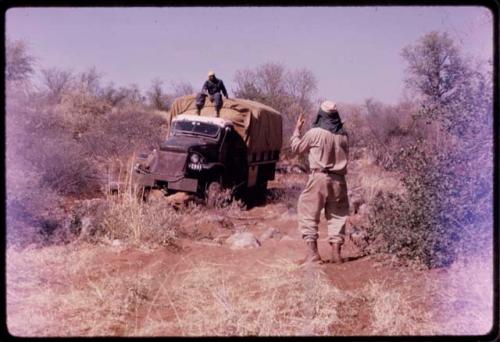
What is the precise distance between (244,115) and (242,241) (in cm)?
535

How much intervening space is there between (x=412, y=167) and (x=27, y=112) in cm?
705

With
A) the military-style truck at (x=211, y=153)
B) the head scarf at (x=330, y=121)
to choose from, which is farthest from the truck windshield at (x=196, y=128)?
the head scarf at (x=330, y=121)

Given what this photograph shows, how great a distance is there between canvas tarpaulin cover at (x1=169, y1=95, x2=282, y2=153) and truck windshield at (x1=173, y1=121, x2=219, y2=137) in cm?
65

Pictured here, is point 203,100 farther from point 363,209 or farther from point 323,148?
point 323,148

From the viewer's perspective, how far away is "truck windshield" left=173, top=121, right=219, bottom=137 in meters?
11.6

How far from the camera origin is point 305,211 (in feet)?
21.0

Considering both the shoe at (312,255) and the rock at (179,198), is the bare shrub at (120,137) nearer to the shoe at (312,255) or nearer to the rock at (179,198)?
the rock at (179,198)

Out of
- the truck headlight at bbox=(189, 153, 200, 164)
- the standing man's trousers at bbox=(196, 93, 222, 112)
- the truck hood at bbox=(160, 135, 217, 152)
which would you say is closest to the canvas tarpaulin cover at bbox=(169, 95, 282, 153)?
the standing man's trousers at bbox=(196, 93, 222, 112)

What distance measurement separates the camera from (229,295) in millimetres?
5223

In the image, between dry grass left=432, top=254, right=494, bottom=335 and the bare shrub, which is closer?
dry grass left=432, top=254, right=494, bottom=335

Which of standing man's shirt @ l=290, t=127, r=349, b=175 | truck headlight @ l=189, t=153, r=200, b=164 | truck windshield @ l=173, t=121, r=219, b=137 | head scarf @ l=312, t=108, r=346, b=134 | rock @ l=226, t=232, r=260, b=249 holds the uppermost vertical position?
head scarf @ l=312, t=108, r=346, b=134

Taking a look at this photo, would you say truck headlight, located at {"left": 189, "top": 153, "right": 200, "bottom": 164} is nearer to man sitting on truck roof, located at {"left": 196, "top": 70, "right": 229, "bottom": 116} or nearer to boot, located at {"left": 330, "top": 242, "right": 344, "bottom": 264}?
man sitting on truck roof, located at {"left": 196, "top": 70, "right": 229, "bottom": 116}

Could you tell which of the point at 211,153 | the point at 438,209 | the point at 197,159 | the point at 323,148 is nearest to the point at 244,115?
the point at 211,153

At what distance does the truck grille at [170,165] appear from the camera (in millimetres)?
10445
